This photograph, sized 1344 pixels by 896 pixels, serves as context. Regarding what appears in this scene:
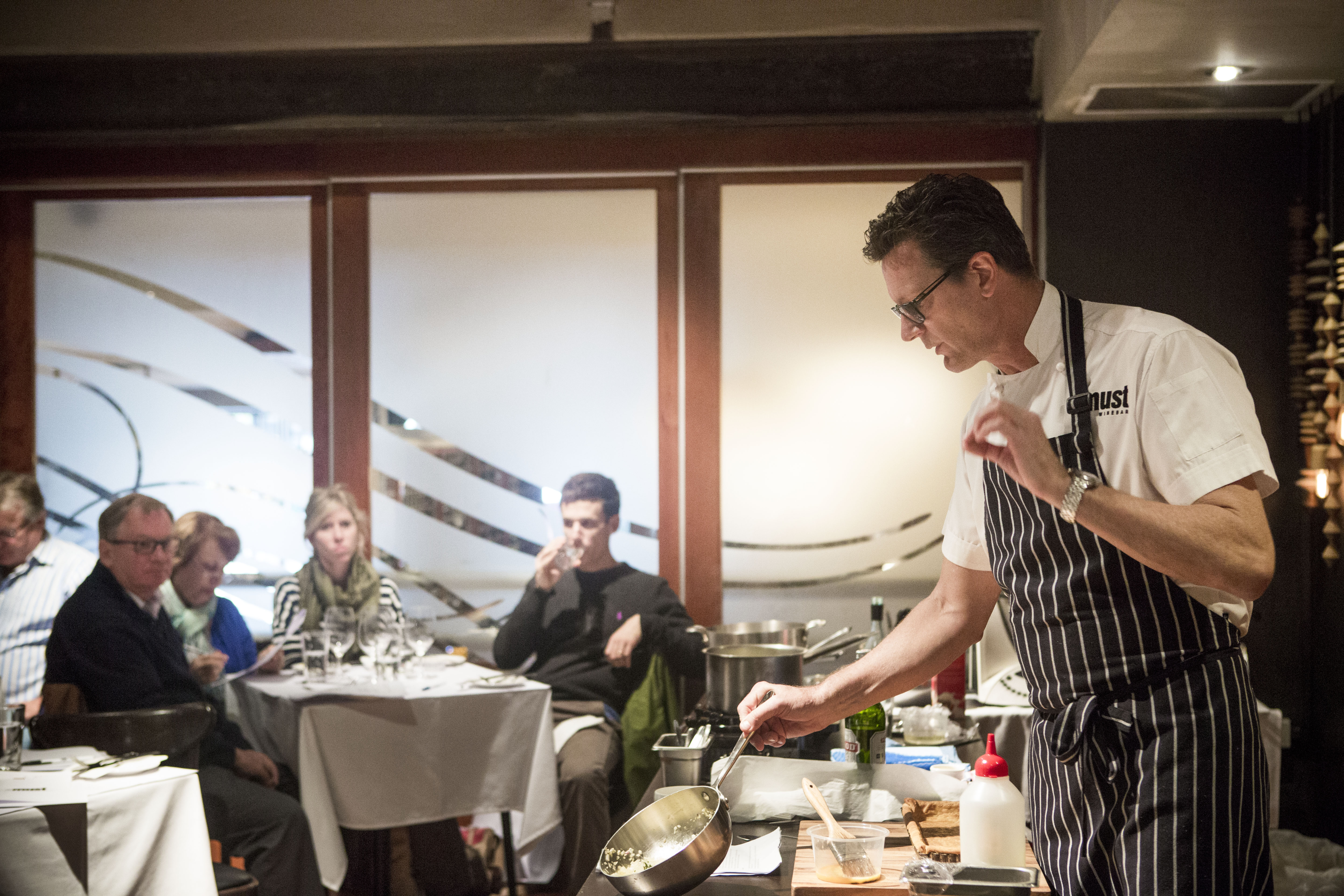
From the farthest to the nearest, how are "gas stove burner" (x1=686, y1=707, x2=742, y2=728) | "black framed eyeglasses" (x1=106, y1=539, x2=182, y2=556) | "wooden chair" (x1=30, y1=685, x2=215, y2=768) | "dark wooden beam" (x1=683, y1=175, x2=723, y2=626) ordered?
1. "dark wooden beam" (x1=683, y1=175, x2=723, y2=626)
2. "black framed eyeglasses" (x1=106, y1=539, x2=182, y2=556)
3. "wooden chair" (x1=30, y1=685, x2=215, y2=768)
4. "gas stove burner" (x1=686, y1=707, x2=742, y2=728)

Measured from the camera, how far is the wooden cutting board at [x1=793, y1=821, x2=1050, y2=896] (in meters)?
1.43

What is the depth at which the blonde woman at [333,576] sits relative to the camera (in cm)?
405

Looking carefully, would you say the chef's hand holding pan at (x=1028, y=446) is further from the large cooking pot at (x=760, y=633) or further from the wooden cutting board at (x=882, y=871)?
the large cooking pot at (x=760, y=633)

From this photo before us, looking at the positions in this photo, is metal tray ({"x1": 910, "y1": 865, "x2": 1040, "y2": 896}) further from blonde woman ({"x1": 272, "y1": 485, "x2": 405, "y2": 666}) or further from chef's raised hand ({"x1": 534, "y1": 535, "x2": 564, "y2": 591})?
blonde woman ({"x1": 272, "y1": 485, "x2": 405, "y2": 666})

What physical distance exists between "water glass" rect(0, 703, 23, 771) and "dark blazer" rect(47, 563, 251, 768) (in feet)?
1.63

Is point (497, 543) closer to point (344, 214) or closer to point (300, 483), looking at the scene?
point (300, 483)

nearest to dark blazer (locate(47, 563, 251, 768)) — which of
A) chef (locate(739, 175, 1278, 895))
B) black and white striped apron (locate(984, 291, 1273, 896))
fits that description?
chef (locate(739, 175, 1278, 895))

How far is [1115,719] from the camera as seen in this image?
138 cm

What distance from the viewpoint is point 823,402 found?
4.37m

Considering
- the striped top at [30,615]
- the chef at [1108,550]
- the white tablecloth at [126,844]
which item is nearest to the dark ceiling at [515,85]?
the striped top at [30,615]

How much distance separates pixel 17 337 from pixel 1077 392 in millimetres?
4522

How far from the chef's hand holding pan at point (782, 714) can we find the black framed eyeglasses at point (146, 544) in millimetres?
2475

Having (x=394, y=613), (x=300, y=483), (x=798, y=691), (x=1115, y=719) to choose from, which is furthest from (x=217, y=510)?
(x=1115, y=719)

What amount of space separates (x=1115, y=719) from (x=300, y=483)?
3.76m
